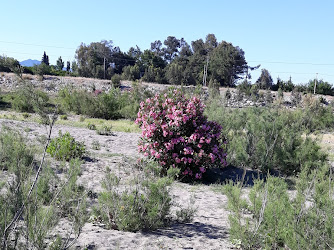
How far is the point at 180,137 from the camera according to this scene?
6.76 metres

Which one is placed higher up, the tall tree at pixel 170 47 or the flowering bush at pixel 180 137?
the tall tree at pixel 170 47

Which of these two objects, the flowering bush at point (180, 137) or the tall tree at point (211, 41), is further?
the tall tree at point (211, 41)

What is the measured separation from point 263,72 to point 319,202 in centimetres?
4493

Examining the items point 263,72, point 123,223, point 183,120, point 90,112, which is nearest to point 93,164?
point 183,120

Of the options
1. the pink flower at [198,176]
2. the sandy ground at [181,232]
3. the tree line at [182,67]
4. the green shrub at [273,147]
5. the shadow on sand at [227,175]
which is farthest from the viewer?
the tree line at [182,67]

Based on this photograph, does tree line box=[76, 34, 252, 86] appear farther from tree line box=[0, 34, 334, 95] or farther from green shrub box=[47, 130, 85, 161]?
green shrub box=[47, 130, 85, 161]

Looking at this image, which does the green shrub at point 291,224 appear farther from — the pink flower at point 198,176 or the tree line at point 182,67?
the tree line at point 182,67

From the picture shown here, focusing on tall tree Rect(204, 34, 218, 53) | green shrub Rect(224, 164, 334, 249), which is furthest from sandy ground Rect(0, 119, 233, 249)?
tall tree Rect(204, 34, 218, 53)

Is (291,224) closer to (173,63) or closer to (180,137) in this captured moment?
(180,137)

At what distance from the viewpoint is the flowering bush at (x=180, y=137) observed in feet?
22.2

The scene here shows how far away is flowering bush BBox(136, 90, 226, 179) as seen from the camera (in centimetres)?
675

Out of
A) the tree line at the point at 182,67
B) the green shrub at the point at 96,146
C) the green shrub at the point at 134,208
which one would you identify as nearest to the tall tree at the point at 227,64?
the tree line at the point at 182,67

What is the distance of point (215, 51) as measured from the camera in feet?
159

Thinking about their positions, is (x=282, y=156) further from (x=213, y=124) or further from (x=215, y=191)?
(x=215, y=191)
